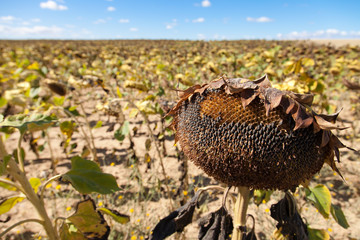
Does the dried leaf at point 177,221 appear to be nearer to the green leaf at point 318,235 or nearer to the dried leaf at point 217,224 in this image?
Answer: the dried leaf at point 217,224

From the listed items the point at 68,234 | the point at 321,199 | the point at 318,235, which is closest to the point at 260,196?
the point at 318,235

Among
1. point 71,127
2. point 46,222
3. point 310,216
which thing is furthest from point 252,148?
point 310,216

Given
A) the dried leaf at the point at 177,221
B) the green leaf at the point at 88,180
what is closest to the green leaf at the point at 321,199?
the dried leaf at the point at 177,221

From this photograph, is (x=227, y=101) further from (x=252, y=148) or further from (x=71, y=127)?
(x=71, y=127)

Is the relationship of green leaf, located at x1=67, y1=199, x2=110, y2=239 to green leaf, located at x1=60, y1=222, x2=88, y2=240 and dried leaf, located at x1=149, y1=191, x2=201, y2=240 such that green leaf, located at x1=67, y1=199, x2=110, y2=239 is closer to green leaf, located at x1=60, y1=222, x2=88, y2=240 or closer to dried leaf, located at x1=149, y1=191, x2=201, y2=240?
green leaf, located at x1=60, y1=222, x2=88, y2=240

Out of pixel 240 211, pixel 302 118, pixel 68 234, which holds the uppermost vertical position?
pixel 302 118

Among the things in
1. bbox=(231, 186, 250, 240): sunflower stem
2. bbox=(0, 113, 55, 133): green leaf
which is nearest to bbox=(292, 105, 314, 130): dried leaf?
bbox=(231, 186, 250, 240): sunflower stem

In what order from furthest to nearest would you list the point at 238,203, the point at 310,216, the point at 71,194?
the point at 71,194, the point at 310,216, the point at 238,203

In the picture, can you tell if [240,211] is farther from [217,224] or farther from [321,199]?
[321,199]
